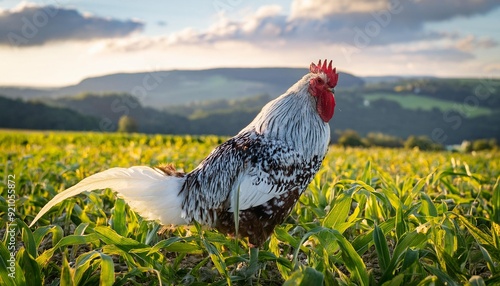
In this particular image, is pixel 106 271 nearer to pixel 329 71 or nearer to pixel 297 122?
pixel 297 122

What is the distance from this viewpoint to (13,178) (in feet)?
14.8

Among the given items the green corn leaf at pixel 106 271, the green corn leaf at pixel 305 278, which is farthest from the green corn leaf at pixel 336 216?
the green corn leaf at pixel 106 271

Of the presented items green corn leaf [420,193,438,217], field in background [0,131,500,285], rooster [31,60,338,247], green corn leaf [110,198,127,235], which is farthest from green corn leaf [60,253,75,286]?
green corn leaf [420,193,438,217]

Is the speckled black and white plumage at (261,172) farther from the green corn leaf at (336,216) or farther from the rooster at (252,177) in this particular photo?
the green corn leaf at (336,216)

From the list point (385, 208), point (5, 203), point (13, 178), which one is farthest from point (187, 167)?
point (385, 208)

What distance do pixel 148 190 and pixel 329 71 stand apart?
1.58 metres

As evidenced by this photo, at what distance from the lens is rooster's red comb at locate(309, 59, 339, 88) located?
324 centimetres

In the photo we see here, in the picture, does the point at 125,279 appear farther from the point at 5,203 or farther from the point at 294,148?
the point at 5,203

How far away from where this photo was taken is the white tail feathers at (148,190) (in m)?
2.89

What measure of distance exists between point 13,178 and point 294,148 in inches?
124

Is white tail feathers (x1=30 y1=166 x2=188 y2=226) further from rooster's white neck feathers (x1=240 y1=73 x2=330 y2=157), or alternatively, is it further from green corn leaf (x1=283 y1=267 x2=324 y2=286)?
Answer: green corn leaf (x1=283 y1=267 x2=324 y2=286)

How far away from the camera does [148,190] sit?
295cm

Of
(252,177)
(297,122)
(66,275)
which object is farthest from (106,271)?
(297,122)

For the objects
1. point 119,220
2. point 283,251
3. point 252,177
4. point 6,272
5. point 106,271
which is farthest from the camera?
point 283,251
